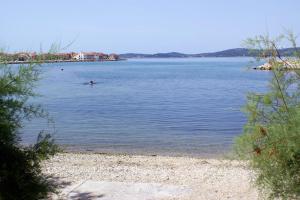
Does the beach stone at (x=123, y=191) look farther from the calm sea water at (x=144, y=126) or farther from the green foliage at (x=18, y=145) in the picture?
the calm sea water at (x=144, y=126)

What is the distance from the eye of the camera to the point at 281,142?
5652mm

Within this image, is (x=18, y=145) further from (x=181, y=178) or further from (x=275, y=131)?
(x=181, y=178)

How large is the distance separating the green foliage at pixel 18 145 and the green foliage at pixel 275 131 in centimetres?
252

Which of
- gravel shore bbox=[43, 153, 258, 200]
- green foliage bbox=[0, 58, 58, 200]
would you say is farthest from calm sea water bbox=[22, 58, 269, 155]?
green foliage bbox=[0, 58, 58, 200]

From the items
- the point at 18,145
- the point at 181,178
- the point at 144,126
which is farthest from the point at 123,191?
the point at 144,126

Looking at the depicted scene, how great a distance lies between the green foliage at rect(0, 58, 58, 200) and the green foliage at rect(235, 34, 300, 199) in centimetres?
252

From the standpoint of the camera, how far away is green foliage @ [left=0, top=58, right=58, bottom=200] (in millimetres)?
5215

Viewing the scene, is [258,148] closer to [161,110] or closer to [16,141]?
[16,141]

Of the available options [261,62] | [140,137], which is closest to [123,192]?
[261,62]

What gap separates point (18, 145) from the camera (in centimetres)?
556

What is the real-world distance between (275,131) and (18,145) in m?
3.06

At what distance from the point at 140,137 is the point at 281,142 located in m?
14.0

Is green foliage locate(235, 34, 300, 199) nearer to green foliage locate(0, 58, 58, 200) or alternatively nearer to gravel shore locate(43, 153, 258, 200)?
gravel shore locate(43, 153, 258, 200)

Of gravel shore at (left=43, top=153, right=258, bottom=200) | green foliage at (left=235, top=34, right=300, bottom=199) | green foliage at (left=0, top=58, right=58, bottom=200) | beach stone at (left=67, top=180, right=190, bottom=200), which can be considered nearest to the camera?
green foliage at (left=0, top=58, right=58, bottom=200)
